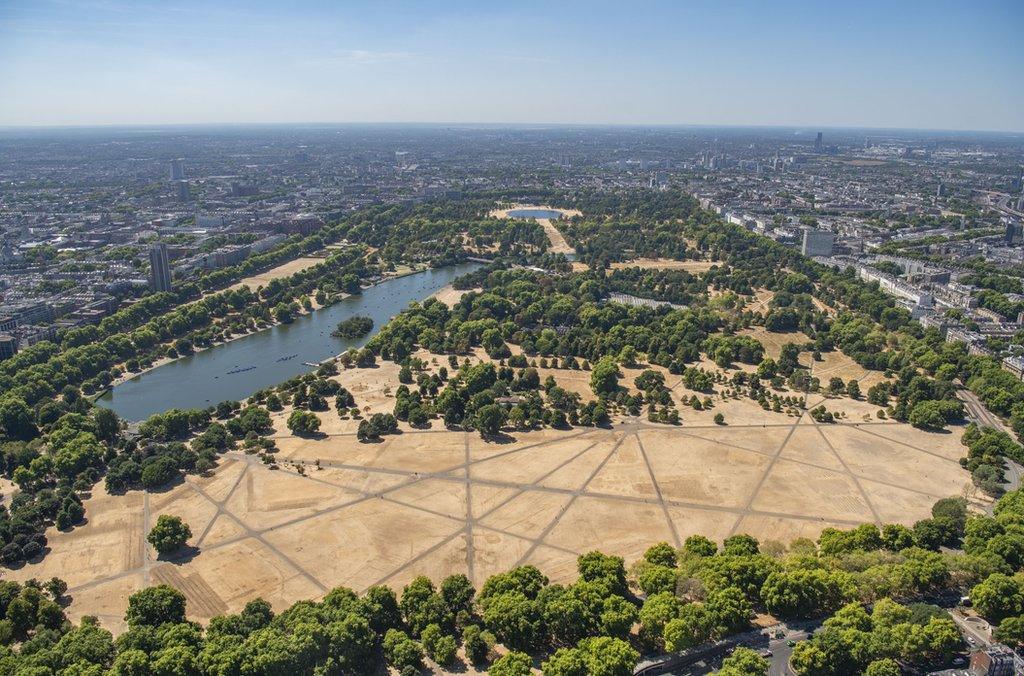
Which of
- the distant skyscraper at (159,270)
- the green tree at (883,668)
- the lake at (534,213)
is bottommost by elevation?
the green tree at (883,668)

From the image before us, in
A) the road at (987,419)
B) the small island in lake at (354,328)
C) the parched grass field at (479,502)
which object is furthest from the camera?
the small island in lake at (354,328)

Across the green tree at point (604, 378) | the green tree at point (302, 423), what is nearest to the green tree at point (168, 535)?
the green tree at point (302, 423)

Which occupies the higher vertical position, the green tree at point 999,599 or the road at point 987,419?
the green tree at point 999,599

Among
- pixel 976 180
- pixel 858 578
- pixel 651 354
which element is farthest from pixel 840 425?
pixel 976 180

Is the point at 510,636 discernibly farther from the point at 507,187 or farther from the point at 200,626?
the point at 507,187

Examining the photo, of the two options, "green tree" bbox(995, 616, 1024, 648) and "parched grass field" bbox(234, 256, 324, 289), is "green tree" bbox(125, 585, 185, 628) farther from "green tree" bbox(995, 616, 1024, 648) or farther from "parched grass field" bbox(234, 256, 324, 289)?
"parched grass field" bbox(234, 256, 324, 289)

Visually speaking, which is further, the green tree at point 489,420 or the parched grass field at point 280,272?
the parched grass field at point 280,272

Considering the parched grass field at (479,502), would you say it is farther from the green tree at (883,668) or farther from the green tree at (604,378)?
the green tree at (883,668)
